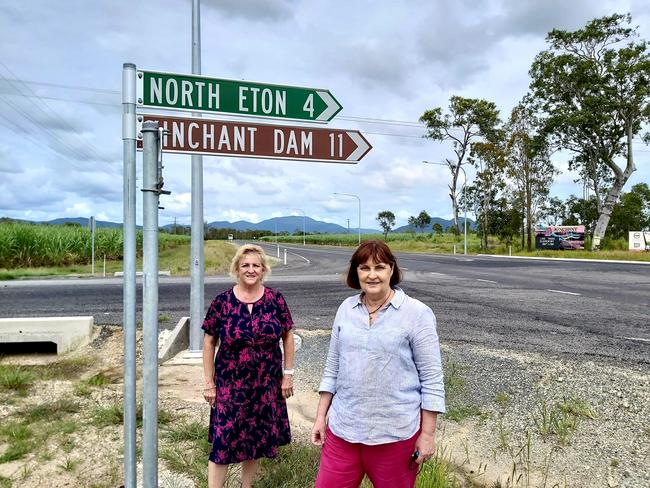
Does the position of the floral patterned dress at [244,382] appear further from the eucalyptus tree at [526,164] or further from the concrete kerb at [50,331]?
the eucalyptus tree at [526,164]

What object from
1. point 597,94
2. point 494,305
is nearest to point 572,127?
point 597,94

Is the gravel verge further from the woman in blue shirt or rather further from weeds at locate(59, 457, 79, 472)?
weeds at locate(59, 457, 79, 472)

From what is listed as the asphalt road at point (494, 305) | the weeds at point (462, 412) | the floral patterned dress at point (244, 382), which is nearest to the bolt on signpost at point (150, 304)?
the floral patterned dress at point (244, 382)

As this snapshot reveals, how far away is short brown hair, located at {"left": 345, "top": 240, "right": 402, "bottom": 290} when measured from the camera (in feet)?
7.34

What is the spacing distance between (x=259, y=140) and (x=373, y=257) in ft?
3.25

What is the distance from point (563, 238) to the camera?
35656 millimetres

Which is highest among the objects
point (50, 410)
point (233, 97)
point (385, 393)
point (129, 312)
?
point (233, 97)

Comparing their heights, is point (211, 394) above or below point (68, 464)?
above

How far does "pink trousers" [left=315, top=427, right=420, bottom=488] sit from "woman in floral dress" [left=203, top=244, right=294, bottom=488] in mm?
735

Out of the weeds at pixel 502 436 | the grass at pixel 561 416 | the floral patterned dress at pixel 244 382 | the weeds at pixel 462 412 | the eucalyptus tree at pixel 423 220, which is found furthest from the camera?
the eucalyptus tree at pixel 423 220

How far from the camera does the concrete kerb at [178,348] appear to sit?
625 cm

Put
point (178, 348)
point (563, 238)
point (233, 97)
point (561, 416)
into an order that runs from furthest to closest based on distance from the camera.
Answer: point (563, 238)
point (178, 348)
point (561, 416)
point (233, 97)

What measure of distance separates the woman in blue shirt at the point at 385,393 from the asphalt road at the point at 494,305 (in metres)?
5.11

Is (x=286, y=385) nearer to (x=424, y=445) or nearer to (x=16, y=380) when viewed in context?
(x=424, y=445)
